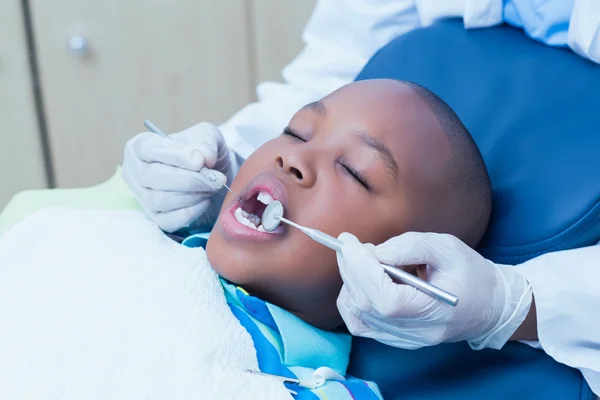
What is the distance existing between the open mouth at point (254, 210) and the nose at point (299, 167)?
0.04 meters

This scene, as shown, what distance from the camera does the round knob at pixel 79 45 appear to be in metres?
1.93

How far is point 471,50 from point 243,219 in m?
0.51

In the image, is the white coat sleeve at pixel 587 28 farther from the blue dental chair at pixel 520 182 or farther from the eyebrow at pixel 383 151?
the eyebrow at pixel 383 151

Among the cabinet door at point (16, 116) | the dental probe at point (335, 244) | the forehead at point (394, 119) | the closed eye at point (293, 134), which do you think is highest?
the forehead at point (394, 119)

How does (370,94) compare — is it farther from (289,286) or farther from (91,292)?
(91,292)

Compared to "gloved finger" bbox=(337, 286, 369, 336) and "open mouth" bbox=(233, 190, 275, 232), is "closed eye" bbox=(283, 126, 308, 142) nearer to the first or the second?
"open mouth" bbox=(233, 190, 275, 232)

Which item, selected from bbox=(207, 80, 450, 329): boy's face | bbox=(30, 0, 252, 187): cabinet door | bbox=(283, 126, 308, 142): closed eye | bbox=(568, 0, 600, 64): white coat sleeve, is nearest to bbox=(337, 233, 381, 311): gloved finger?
bbox=(207, 80, 450, 329): boy's face

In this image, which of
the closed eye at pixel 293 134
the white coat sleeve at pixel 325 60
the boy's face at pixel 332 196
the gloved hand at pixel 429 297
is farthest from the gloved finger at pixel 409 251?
the white coat sleeve at pixel 325 60

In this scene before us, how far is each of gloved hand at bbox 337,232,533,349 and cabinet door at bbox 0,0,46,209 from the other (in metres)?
1.48

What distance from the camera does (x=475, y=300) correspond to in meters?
0.75

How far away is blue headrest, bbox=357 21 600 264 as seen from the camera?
0.88m

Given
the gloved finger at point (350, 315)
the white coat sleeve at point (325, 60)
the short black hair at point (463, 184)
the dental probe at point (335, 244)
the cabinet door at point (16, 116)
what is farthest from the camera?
the cabinet door at point (16, 116)

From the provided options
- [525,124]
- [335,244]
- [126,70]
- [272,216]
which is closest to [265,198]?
[272,216]

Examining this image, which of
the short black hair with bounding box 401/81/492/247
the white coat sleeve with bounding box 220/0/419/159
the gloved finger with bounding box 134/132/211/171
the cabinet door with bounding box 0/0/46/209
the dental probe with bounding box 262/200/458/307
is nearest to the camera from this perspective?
the dental probe with bounding box 262/200/458/307
